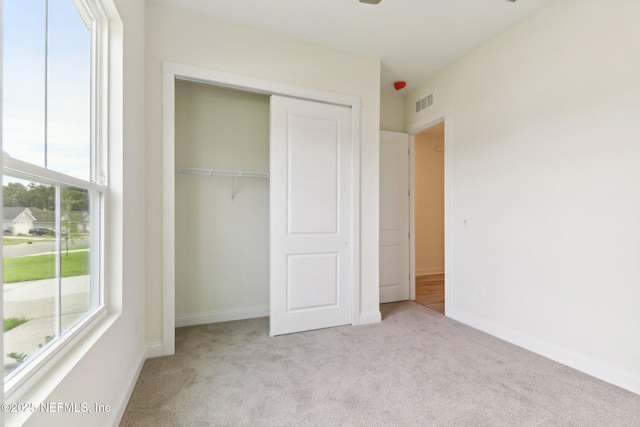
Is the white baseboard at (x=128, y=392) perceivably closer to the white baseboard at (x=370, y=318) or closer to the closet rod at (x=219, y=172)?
the closet rod at (x=219, y=172)

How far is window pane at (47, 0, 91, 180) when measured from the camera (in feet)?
3.67

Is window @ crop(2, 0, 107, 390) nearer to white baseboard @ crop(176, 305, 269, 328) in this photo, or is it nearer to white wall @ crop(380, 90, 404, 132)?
white baseboard @ crop(176, 305, 269, 328)

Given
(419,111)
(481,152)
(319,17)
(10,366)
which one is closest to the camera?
(10,366)

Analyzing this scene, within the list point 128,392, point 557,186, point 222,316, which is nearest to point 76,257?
point 128,392


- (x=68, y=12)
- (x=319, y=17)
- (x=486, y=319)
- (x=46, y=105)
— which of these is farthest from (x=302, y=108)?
(x=486, y=319)

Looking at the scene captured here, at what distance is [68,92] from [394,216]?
3460 millimetres

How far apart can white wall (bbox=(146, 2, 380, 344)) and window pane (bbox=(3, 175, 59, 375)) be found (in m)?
1.25

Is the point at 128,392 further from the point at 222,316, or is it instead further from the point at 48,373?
the point at 222,316

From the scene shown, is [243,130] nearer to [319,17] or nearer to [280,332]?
[319,17]

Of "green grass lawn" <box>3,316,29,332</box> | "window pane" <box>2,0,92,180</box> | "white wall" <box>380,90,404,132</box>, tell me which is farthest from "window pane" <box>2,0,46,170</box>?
"white wall" <box>380,90,404,132</box>

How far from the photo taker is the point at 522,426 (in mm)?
1523

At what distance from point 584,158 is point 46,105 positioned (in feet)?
10.5

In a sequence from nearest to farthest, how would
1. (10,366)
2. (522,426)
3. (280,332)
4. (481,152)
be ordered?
(10,366), (522,426), (280,332), (481,152)

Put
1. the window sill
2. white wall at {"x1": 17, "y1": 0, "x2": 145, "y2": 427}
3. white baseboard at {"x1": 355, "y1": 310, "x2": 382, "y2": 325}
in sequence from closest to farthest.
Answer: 1. the window sill
2. white wall at {"x1": 17, "y1": 0, "x2": 145, "y2": 427}
3. white baseboard at {"x1": 355, "y1": 310, "x2": 382, "y2": 325}
